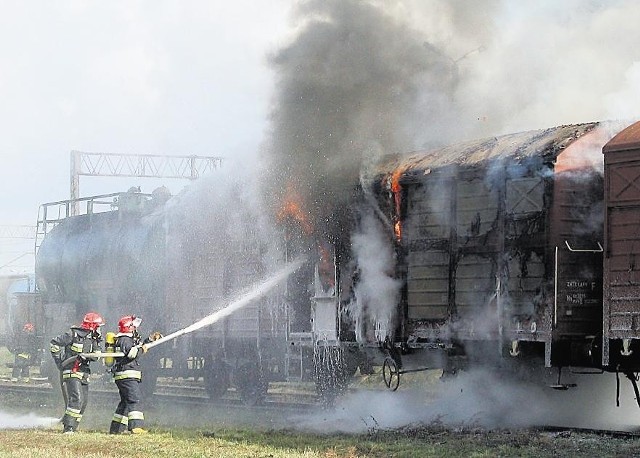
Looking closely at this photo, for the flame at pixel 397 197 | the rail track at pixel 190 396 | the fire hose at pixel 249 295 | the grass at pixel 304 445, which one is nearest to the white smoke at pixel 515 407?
the grass at pixel 304 445

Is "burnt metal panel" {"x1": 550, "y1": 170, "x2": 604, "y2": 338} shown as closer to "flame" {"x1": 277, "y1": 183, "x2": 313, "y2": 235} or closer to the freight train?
the freight train

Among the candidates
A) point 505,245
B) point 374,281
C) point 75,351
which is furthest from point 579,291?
point 75,351

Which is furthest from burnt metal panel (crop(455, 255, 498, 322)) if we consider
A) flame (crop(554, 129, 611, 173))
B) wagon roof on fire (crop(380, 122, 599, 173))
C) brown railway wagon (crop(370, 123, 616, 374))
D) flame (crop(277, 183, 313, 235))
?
flame (crop(277, 183, 313, 235))

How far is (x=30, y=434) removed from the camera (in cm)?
1501

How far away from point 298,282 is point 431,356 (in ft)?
11.2

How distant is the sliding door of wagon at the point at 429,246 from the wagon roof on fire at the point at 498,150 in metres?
0.37

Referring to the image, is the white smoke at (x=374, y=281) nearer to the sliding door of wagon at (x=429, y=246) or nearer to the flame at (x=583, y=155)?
the sliding door of wagon at (x=429, y=246)

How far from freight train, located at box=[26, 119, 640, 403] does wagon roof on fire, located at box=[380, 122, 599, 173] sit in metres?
0.04

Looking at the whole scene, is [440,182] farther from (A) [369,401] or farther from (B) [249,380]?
(B) [249,380]

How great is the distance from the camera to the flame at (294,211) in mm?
18234

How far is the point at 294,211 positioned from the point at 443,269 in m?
3.97

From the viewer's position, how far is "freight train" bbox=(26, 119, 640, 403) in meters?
13.8

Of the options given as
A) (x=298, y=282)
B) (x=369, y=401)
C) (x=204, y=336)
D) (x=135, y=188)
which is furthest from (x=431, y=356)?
(x=135, y=188)

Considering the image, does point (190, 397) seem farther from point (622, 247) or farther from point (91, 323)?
point (622, 247)
